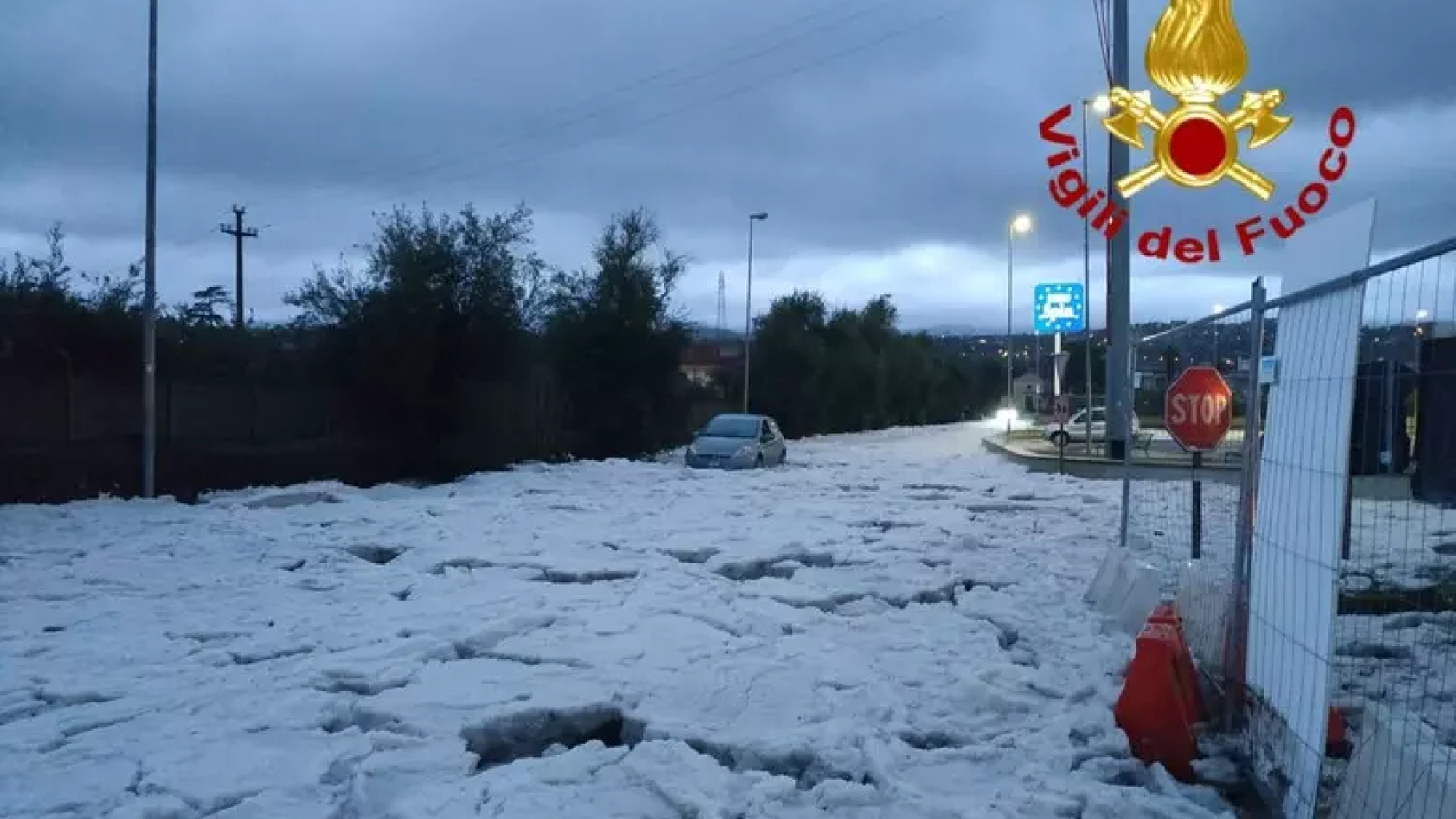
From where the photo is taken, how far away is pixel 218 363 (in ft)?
79.8

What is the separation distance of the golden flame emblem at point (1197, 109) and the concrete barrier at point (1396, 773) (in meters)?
6.52

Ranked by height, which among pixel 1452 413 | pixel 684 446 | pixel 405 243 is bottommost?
pixel 684 446

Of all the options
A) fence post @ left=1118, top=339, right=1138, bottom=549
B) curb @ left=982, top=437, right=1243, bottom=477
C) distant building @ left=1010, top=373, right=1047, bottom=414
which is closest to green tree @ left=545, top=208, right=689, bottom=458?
curb @ left=982, top=437, right=1243, bottom=477

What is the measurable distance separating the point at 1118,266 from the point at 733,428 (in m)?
11.1

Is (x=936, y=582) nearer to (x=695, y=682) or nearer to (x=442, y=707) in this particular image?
(x=695, y=682)

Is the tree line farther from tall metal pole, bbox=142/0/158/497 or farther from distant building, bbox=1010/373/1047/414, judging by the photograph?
distant building, bbox=1010/373/1047/414

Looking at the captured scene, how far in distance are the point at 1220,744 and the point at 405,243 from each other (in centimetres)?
2347

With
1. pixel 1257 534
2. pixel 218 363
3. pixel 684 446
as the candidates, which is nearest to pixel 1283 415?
pixel 1257 534

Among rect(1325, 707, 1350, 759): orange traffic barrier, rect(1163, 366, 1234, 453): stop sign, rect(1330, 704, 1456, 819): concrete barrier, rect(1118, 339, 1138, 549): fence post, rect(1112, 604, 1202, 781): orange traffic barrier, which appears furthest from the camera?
rect(1118, 339, 1138, 549): fence post

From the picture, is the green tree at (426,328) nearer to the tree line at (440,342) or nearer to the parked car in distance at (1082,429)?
the tree line at (440,342)

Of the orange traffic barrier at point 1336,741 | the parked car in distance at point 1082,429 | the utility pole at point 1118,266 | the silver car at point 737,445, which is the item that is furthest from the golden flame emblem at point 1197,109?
the parked car in distance at point 1082,429

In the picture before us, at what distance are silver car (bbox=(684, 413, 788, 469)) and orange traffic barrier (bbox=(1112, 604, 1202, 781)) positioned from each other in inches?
908

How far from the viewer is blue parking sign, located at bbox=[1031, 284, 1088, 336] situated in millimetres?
40906

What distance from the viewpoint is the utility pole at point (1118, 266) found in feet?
70.7
